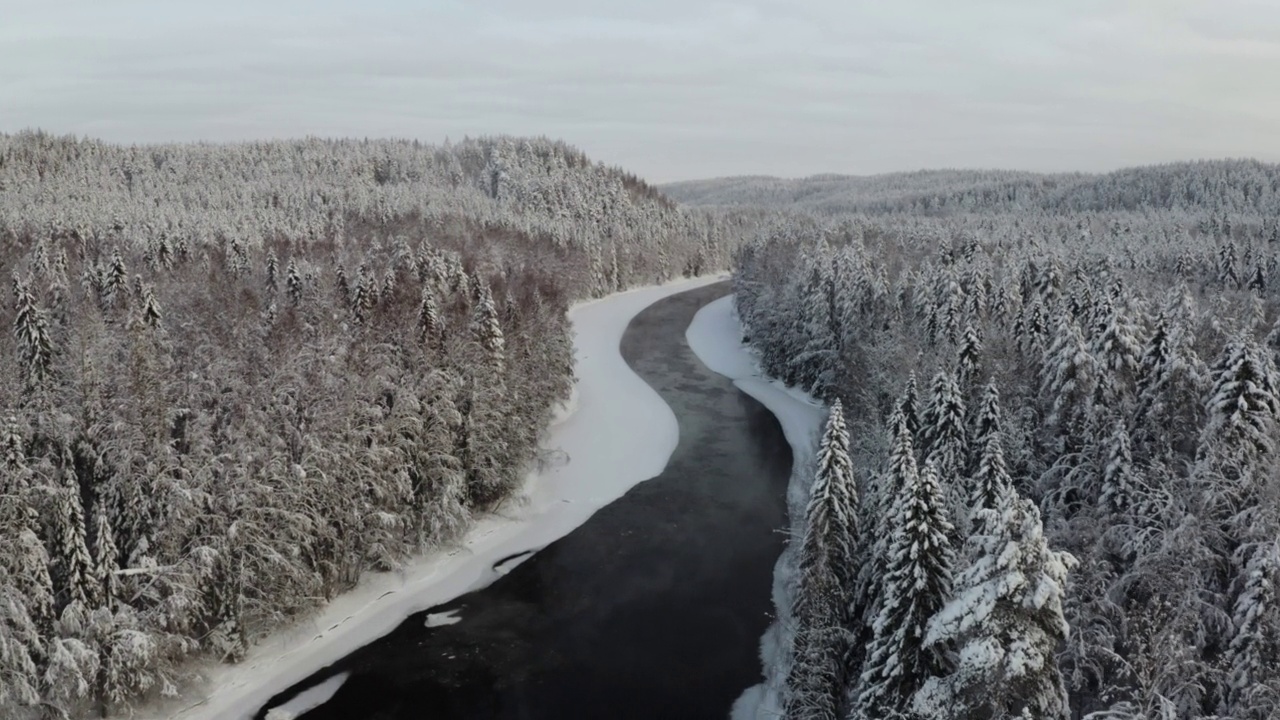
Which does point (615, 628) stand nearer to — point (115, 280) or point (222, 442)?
point (222, 442)

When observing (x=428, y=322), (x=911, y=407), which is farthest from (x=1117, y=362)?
(x=428, y=322)

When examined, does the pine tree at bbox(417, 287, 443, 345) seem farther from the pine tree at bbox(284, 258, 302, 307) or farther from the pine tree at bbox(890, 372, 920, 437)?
the pine tree at bbox(890, 372, 920, 437)

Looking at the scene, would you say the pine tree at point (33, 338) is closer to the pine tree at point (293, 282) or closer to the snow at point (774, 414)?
the pine tree at point (293, 282)

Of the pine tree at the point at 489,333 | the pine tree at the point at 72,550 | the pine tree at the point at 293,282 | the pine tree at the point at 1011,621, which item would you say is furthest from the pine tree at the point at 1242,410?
the pine tree at the point at 293,282

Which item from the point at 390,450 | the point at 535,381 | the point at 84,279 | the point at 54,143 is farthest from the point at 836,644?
the point at 54,143

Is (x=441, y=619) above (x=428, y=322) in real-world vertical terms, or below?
below

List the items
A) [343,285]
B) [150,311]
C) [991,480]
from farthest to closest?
[343,285] < [150,311] < [991,480]
